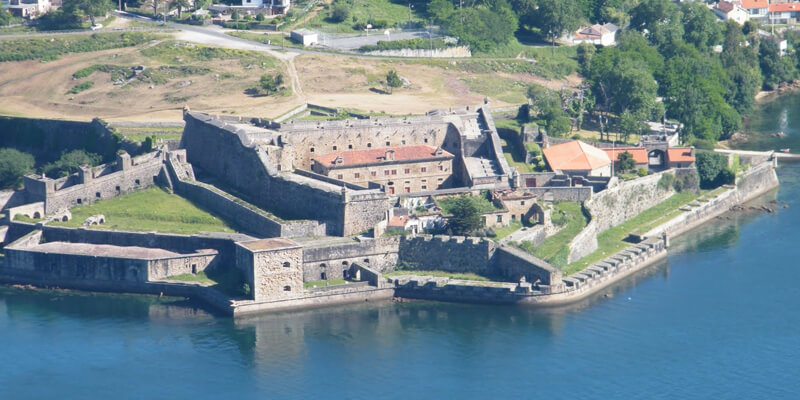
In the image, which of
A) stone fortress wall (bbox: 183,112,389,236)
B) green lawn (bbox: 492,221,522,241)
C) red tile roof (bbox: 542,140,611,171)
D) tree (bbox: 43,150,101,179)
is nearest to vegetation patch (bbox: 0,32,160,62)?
tree (bbox: 43,150,101,179)

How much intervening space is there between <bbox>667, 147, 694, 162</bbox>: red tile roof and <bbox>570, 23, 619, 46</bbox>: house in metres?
49.8

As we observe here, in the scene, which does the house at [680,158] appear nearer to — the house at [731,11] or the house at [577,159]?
the house at [577,159]

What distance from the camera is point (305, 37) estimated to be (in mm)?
150125

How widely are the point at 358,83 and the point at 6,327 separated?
2167 inches

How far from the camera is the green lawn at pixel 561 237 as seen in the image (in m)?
97.8

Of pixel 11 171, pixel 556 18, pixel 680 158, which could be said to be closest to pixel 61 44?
pixel 11 171

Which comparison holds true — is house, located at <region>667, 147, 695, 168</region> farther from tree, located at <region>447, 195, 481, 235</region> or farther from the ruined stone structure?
the ruined stone structure

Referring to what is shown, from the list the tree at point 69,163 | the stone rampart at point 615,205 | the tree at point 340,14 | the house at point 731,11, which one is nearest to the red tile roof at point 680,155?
the stone rampart at point 615,205

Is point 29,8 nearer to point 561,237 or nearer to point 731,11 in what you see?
point 561,237

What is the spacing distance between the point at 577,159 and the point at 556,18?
5283 centimetres

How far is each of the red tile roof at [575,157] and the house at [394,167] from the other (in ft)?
31.6

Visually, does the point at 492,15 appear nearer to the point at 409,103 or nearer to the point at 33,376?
the point at 409,103

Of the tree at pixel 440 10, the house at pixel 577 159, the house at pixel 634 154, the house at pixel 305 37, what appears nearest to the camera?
the house at pixel 577 159

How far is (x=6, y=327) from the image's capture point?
3605 inches
